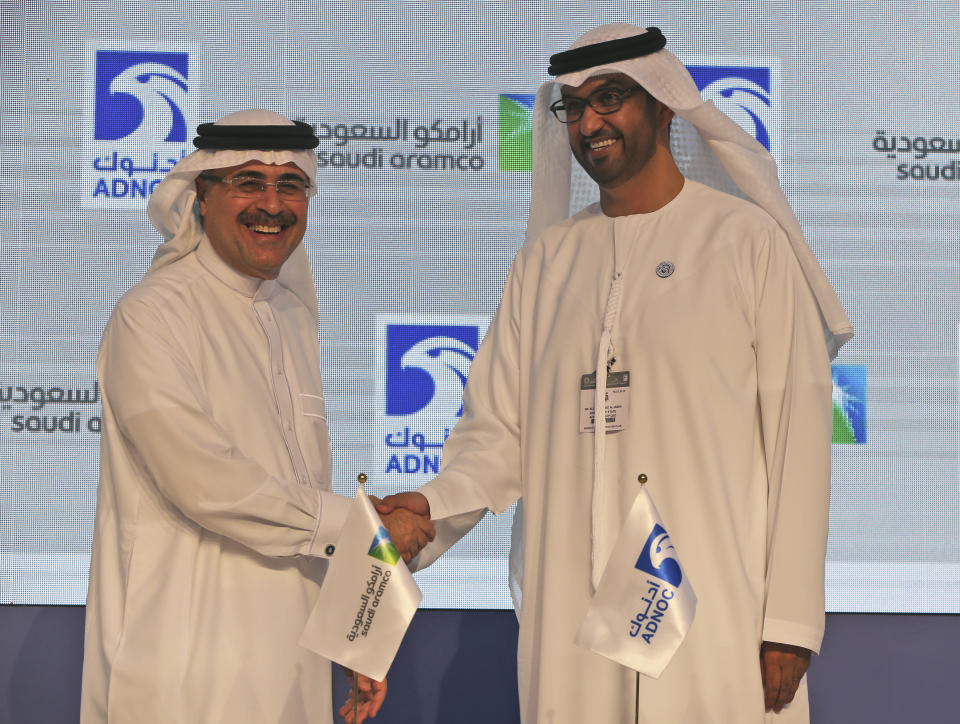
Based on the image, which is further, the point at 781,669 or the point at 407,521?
the point at 407,521

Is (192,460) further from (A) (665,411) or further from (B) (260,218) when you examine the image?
(A) (665,411)

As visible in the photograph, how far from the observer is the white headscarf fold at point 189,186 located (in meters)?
2.81

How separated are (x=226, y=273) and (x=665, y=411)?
1.11 meters

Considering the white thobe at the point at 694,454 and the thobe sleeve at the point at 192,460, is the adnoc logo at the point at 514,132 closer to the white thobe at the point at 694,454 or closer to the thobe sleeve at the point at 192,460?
the white thobe at the point at 694,454

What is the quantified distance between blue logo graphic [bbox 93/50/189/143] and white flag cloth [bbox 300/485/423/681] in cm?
226

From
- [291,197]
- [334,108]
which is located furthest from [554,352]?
[334,108]

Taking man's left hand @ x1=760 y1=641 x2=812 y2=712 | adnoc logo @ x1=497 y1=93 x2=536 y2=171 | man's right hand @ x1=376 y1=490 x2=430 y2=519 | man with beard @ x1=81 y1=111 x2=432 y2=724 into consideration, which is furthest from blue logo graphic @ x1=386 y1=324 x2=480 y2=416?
man's left hand @ x1=760 y1=641 x2=812 y2=712

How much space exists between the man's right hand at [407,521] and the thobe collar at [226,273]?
628mm

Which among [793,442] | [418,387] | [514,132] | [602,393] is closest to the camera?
[793,442]

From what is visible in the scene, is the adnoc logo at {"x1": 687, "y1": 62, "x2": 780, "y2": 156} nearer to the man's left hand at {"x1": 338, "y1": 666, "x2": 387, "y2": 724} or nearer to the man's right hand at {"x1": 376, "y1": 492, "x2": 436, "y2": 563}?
the man's right hand at {"x1": 376, "y1": 492, "x2": 436, "y2": 563}

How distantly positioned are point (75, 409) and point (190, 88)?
1.12 metres

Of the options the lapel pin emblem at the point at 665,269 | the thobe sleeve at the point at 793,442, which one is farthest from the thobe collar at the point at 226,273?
the thobe sleeve at the point at 793,442

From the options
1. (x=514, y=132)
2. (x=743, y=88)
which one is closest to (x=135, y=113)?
(x=514, y=132)

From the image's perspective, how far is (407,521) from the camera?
2.60 m
